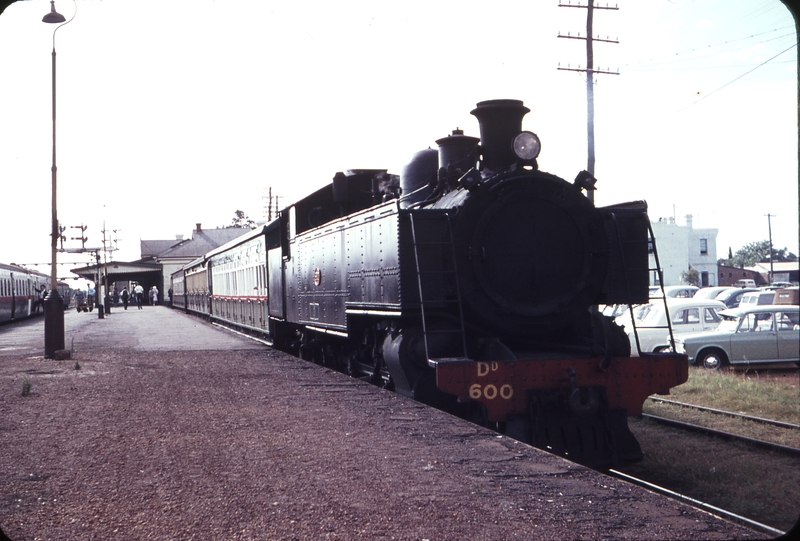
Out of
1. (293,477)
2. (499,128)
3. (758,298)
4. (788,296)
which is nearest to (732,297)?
(758,298)

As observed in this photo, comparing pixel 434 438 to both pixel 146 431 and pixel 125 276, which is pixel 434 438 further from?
pixel 125 276

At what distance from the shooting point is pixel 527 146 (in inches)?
306

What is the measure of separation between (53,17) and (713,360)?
48.4 feet

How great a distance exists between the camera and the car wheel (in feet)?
49.7

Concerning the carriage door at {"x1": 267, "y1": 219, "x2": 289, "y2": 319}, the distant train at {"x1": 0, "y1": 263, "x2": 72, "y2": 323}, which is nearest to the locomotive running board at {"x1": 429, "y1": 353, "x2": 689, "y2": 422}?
the carriage door at {"x1": 267, "y1": 219, "x2": 289, "y2": 319}

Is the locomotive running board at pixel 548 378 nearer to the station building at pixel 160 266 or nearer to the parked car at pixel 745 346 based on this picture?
the parked car at pixel 745 346

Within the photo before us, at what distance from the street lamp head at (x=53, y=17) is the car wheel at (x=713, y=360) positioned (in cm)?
1433

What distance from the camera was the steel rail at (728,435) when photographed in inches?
314

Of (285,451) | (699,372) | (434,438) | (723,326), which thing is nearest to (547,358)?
(434,438)

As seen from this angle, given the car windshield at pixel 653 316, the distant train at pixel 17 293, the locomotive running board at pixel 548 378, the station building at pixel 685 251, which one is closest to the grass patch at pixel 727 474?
the locomotive running board at pixel 548 378

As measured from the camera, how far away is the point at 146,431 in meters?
6.95

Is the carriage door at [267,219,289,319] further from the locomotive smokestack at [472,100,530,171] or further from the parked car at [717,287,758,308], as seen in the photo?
the parked car at [717,287,758,308]

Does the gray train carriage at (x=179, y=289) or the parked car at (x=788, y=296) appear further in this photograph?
the gray train carriage at (x=179, y=289)

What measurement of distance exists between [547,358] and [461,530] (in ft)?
11.7
